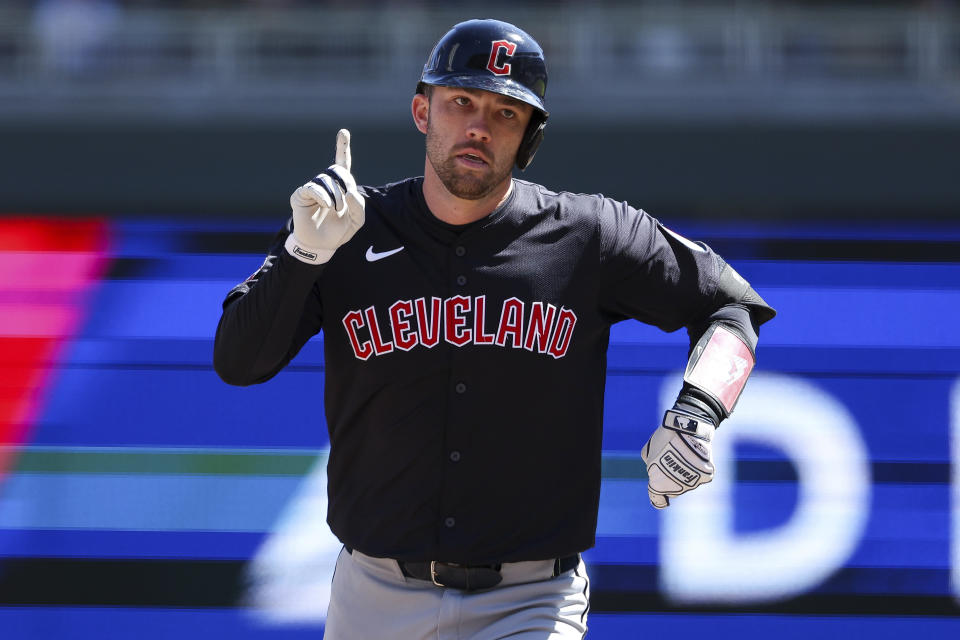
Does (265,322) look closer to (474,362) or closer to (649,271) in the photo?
(474,362)

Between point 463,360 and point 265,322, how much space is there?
0.41 m

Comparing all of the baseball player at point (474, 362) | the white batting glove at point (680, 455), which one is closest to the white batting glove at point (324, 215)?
the baseball player at point (474, 362)

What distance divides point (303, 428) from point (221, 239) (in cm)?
75

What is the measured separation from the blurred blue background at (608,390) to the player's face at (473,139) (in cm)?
174

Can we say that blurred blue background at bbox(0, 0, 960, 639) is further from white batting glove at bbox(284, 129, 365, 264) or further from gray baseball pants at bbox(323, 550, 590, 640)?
white batting glove at bbox(284, 129, 365, 264)

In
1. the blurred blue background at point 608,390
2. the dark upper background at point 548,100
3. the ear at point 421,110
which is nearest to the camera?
the ear at point 421,110

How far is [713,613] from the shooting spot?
3781 mm

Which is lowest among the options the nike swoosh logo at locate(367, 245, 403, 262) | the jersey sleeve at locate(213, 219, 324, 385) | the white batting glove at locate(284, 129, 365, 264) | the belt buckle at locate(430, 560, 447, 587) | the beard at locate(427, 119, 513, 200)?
the belt buckle at locate(430, 560, 447, 587)

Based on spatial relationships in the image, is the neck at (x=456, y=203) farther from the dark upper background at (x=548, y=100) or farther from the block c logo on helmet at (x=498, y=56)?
the dark upper background at (x=548, y=100)

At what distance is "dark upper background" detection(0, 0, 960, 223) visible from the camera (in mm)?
4145

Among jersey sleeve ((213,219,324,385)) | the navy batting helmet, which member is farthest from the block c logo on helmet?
jersey sleeve ((213,219,324,385))

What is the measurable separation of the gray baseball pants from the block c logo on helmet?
1.00 meters

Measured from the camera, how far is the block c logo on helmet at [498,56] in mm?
2350

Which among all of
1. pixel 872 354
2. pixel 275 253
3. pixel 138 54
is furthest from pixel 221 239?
pixel 138 54
